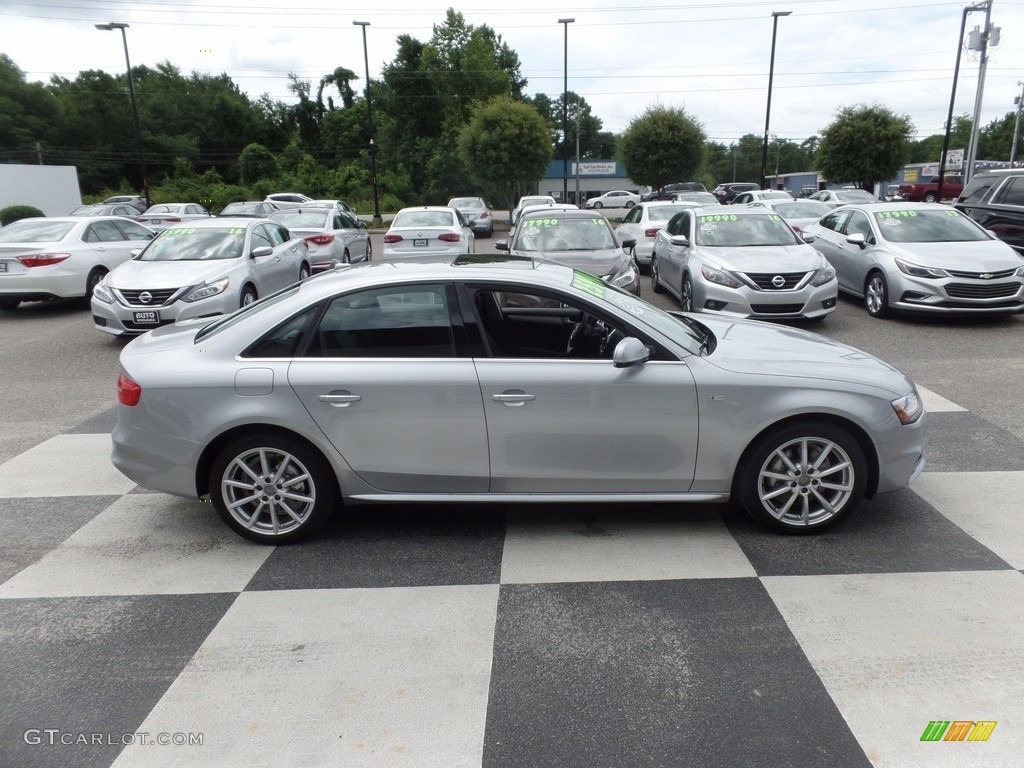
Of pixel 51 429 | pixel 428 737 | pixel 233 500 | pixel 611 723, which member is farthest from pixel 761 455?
pixel 51 429

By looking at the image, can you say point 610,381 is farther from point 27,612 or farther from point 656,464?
point 27,612

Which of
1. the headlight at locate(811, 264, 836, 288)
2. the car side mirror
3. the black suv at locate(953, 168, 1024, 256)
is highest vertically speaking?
the black suv at locate(953, 168, 1024, 256)

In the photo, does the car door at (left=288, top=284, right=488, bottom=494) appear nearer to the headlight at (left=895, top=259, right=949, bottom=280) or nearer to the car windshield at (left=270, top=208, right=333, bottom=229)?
the headlight at (left=895, top=259, right=949, bottom=280)

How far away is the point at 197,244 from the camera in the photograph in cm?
1082

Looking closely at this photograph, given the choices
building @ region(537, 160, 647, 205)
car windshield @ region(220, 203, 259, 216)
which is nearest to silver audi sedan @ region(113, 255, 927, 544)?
car windshield @ region(220, 203, 259, 216)

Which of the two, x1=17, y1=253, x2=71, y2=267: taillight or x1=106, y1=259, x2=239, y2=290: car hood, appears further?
x1=17, y1=253, x2=71, y2=267: taillight

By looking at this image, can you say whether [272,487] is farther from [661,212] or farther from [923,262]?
[661,212]

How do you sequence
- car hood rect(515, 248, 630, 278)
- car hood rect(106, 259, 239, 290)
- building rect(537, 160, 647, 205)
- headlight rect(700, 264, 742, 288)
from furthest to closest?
building rect(537, 160, 647, 205), car hood rect(515, 248, 630, 278), headlight rect(700, 264, 742, 288), car hood rect(106, 259, 239, 290)

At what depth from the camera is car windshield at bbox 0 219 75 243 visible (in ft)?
41.7

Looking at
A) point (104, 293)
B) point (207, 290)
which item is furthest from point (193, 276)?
point (104, 293)

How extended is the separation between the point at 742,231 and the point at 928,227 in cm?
264

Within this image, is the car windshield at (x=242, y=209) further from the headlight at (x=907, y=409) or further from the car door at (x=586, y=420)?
the headlight at (x=907, y=409)

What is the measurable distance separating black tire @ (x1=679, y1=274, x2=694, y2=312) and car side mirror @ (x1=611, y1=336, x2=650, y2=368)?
22.0 ft

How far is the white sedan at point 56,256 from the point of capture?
12273 mm
